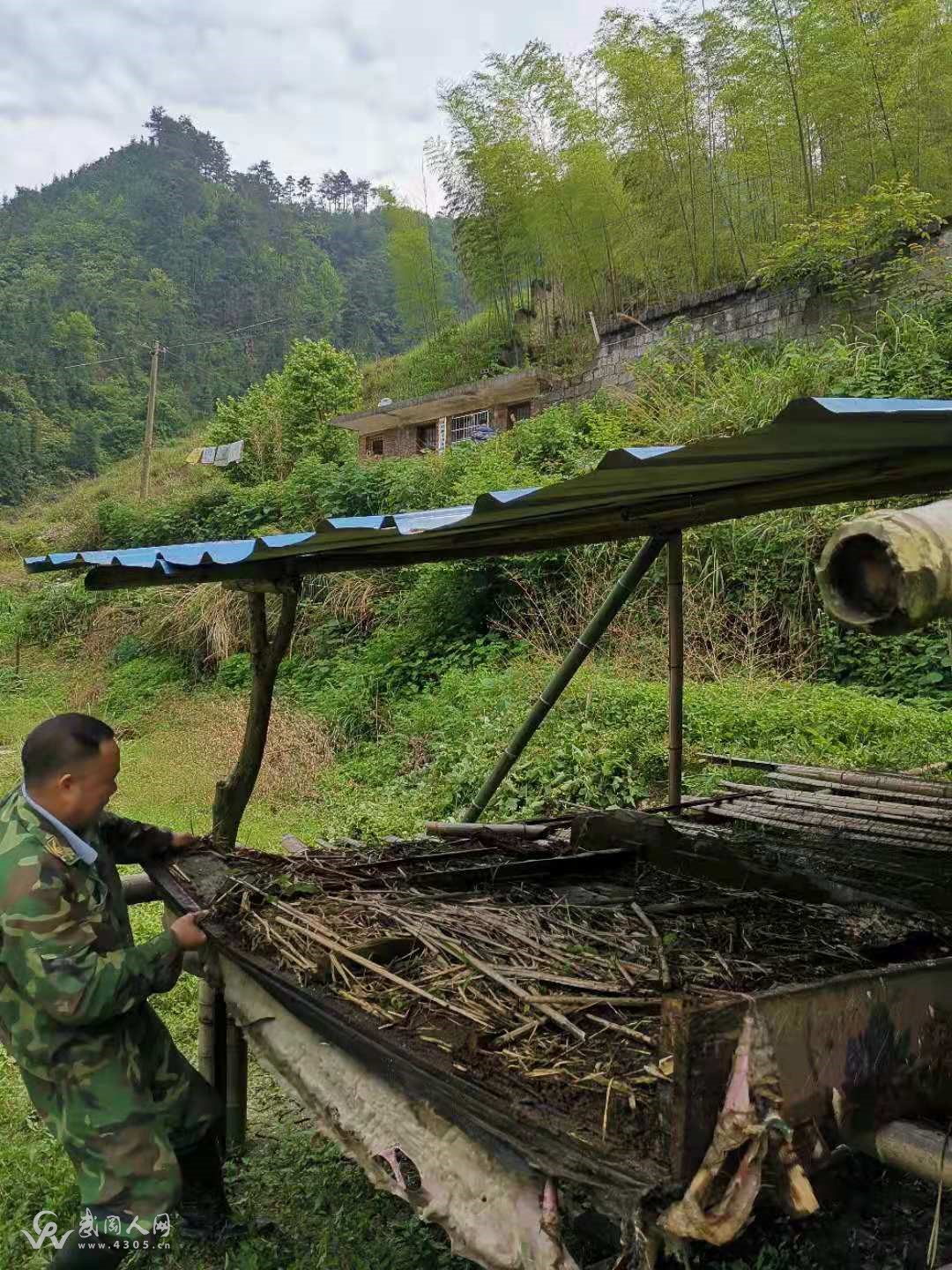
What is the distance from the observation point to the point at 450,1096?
1.79 m

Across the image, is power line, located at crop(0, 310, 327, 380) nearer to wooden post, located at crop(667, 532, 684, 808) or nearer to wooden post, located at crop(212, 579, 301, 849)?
wooden post, located at crop(212, 579, 301, 849)

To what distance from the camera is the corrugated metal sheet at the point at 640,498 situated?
1753mm

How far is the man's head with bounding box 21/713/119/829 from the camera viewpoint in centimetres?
228

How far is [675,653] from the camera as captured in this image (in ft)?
15.0

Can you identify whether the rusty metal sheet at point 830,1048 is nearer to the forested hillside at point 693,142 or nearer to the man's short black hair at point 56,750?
the man's short black hair at point 56,750

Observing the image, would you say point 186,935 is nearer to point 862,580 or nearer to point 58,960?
point 58,960

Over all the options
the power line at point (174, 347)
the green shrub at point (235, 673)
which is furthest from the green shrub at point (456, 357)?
the power line at point (174, 347)

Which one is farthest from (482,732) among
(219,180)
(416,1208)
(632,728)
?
(219,180)

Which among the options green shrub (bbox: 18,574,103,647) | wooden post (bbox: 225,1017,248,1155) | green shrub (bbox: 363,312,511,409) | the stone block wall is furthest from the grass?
wooden post (bbox: 225,1017,248,1155)

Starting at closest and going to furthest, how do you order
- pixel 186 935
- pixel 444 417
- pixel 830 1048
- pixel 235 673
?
pixel 830 1048
pixel 186 935
pixel 235 673
pixel 444 417

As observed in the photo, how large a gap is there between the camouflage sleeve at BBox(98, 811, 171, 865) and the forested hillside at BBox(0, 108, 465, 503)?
2162 centimetres

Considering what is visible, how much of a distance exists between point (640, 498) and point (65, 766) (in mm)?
1851

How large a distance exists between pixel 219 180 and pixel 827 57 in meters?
61.7

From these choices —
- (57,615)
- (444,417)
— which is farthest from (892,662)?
(57,615)
